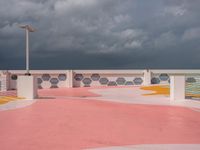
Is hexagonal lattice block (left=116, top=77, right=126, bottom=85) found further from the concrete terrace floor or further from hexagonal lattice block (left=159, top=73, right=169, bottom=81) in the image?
the concrete terrace floor

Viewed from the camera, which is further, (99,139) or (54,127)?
(54,127)

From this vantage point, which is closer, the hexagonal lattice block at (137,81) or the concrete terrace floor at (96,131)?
the concrete terrace floor at (96,131)

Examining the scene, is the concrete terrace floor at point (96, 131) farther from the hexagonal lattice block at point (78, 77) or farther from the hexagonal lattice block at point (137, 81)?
the hexagonal lattice block at point (137, 81)

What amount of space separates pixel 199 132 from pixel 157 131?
103 cm

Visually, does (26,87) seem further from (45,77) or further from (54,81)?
(54,81)

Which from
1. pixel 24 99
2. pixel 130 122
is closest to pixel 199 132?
pixel 130 122

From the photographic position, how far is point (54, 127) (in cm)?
661

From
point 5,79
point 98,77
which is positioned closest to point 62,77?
point 98,77

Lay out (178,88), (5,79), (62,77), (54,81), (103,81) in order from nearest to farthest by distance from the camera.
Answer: (178,88) < (5,79) < (54,81) < (62,77) < (103,81)

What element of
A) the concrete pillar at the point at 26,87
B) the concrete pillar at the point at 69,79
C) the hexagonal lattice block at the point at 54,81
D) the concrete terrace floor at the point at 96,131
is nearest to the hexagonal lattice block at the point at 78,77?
the concrete pillar at the point at 69,79

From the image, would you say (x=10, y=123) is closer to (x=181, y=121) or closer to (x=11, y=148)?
(x=11, y=148)

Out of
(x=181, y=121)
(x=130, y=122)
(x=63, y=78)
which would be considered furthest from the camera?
(x=63, y=78)

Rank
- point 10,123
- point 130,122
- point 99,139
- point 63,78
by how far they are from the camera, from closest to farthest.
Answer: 1. point 99,139
2. point 10,123
3. point 130,122
4. point 63,78

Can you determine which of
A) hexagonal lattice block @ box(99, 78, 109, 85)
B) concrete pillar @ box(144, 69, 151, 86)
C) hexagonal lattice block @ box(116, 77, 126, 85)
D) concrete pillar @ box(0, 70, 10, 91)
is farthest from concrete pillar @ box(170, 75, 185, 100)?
concrete pillar @ box(0, 70, 10, 91)
